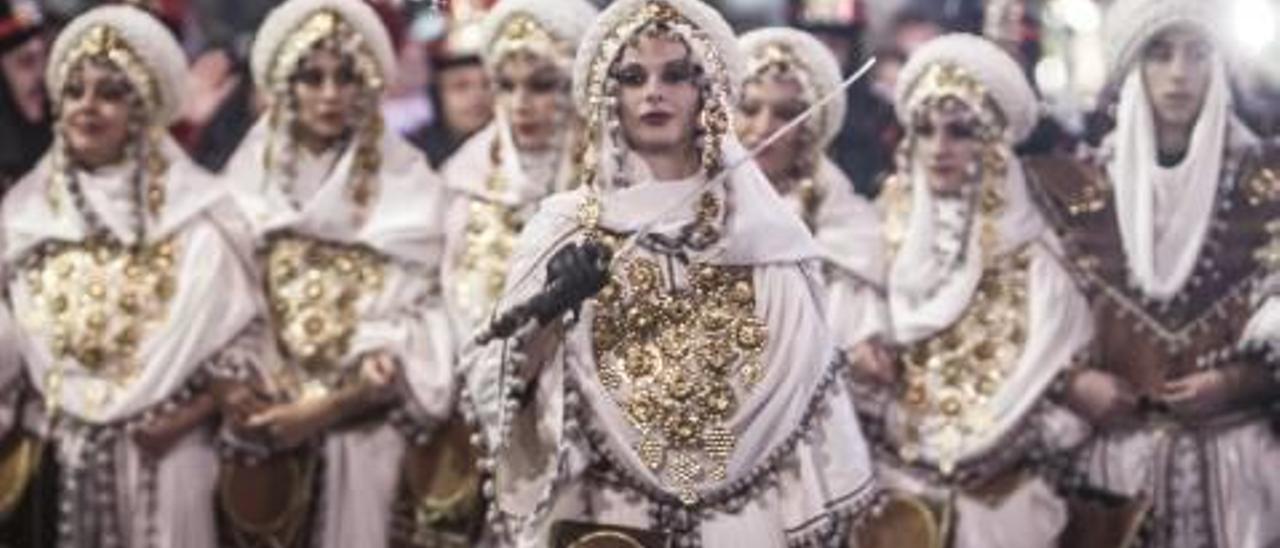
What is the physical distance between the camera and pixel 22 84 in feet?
25.9

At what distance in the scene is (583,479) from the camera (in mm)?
5430

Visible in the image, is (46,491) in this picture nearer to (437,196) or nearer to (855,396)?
(437,196)

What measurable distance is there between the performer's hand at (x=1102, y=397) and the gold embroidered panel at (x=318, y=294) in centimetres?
187

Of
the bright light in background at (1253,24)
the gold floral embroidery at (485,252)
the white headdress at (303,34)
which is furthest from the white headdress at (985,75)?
the white headdress at (303,34)

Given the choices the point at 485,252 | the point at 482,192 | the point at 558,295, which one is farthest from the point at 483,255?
the point at 558,295

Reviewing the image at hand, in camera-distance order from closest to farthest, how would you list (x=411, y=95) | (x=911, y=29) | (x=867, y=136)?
(x=867, y=136) < (x=911, y=29) < (x=411, y=95)

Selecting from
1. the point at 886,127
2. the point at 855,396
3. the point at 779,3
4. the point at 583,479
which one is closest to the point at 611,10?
the point at 583,479

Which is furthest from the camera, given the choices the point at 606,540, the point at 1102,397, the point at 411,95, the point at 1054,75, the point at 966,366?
the point at 411,95

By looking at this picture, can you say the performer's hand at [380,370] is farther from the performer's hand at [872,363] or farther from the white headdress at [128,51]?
the performer's hand at [872,363]

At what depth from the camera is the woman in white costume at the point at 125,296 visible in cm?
689

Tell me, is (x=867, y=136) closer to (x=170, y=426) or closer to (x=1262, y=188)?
(x=1262, y=188)

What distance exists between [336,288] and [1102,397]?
79.9 inches

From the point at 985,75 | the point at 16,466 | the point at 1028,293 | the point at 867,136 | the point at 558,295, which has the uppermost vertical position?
the point at 985,75

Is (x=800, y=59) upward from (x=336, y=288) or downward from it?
upward
